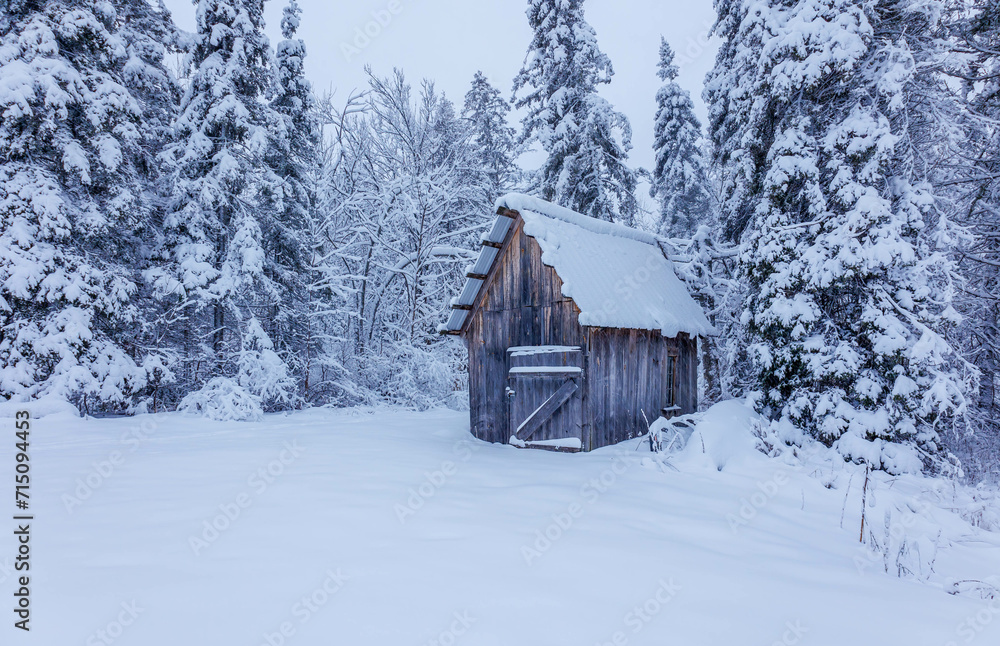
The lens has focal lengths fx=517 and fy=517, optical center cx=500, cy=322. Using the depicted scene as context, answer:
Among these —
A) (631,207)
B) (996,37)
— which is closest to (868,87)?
(996,37)

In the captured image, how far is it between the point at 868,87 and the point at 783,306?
4.86 meters

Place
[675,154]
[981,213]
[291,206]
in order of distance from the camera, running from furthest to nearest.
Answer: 1. [675,154]
2. [291,206]
3. [981,213]

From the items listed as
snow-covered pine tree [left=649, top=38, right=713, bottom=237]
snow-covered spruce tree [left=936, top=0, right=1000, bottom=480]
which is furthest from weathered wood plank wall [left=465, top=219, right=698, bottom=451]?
snow-covered pine tree [left=649, top=38, right=713, bottom=237]

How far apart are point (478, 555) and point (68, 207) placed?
50.0ft

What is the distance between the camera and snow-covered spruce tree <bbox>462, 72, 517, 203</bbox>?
27.5 m

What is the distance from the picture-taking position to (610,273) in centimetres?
1331

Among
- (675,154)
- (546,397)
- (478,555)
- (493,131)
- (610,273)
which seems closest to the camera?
(478,555)

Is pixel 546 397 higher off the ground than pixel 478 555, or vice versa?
pixel 546 397

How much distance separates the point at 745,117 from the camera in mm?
12742

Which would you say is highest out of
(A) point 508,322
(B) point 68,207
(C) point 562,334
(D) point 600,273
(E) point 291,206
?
(E) point 291,206

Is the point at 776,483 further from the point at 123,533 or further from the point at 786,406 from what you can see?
the point at 123,533

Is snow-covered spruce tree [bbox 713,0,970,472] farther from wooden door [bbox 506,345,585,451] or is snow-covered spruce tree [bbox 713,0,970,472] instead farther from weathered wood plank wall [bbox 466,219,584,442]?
weathered wood plank wall [bbox 466,219,584,442]

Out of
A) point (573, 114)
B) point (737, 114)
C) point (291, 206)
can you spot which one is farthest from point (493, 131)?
point (737, 114)

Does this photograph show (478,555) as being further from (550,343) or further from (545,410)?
(550,343)
